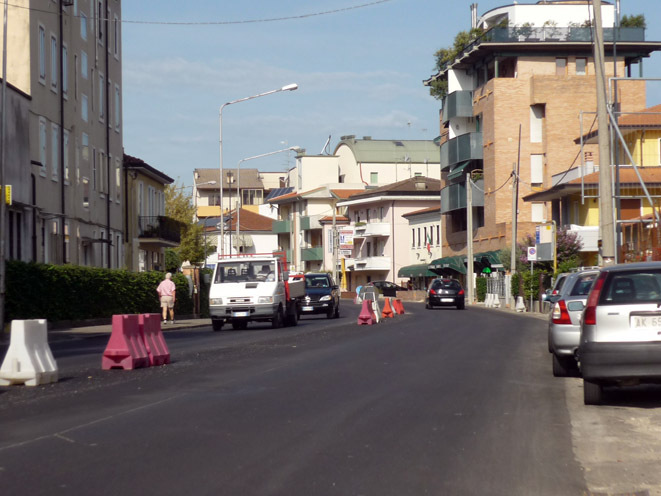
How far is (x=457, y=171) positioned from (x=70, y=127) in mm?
43127

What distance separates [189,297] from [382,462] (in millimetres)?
39673

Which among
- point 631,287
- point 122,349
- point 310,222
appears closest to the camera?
point 631,287

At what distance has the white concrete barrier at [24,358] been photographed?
14586 mm

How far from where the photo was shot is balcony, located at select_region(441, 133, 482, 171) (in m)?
76.8

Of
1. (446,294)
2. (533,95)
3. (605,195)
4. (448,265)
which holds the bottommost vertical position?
(446,294)

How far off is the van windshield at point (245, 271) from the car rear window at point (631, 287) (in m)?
22.4

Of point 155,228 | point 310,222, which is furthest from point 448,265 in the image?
point 310,222

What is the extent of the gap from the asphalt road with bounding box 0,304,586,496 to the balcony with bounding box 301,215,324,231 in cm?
9568

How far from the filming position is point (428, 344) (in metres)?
24.1

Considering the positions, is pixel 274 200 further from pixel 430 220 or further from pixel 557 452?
pixel 557 452

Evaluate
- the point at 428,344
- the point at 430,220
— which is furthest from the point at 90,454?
the point at 430,220

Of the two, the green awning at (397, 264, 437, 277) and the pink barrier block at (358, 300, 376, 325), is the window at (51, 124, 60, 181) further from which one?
the green awning at (397, 264, 437, 277)

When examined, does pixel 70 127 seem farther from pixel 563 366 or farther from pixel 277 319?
pixel 563 366

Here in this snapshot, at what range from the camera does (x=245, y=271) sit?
111 ft
